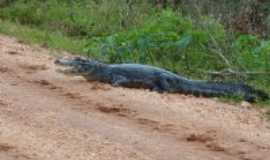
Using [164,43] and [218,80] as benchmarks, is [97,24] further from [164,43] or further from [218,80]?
[218,80]

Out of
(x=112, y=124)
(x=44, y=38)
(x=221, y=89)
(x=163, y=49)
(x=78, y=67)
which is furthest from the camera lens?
(x=44, y=38)

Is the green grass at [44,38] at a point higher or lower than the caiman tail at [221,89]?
lower

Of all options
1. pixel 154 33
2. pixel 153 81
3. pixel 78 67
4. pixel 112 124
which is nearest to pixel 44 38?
pixel 154 33

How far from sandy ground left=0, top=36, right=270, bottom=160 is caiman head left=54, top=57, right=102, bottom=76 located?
77 mm

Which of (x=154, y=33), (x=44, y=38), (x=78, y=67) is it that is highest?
(x=154, y=33)

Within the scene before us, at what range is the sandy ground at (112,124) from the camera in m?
5.53

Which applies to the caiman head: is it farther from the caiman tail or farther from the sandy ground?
the caiman tail

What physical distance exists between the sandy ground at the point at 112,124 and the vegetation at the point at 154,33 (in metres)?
1.29

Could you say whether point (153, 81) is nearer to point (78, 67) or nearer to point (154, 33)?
point (78, 67)

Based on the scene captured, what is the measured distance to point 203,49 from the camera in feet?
30.9

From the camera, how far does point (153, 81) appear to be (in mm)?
7980

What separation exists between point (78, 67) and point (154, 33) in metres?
1.50

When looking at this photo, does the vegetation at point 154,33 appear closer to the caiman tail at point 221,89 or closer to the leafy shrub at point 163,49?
the leafy shrub at point 163,49

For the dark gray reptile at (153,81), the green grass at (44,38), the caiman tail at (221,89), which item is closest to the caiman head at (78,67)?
the dark gray reptile at (153,81)
